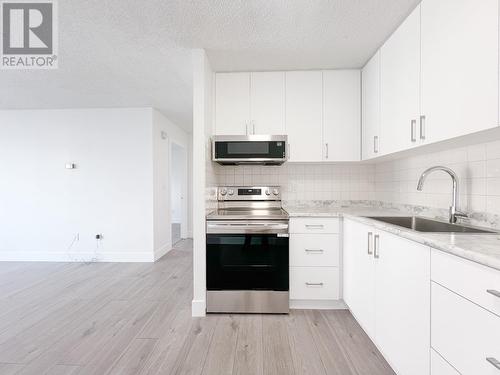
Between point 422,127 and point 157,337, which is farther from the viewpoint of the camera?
point 157,337

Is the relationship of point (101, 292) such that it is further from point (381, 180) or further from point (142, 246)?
point (381, 180)

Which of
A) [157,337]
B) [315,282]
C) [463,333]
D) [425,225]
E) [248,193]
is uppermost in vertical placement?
[248,193]

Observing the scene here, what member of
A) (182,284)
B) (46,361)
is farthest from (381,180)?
(46,361)

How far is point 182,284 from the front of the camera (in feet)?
→ 9.51

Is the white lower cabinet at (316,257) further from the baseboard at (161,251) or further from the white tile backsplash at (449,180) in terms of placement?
the baseboard at (161,251)

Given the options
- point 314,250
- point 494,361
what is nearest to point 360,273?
point 314,250

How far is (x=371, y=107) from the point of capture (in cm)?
228

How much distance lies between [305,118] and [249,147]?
67cm

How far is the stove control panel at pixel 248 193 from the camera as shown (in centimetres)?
275

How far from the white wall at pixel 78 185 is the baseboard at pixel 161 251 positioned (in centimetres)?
11

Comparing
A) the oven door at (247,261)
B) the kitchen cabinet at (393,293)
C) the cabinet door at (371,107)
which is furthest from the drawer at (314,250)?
the cabinet door at (371,107)

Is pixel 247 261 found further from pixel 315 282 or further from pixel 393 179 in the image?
pixel 393 179

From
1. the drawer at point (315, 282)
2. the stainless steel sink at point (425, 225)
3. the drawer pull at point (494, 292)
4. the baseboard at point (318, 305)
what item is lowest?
the baseboard at point (318, 305)

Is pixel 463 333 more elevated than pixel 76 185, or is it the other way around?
pixel 76 185
